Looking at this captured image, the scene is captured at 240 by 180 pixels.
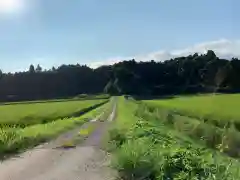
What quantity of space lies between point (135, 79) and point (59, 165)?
133 metres

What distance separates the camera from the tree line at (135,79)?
13750 cm

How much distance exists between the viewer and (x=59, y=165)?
14422 millimetres

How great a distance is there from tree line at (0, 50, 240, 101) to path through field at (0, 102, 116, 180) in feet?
368

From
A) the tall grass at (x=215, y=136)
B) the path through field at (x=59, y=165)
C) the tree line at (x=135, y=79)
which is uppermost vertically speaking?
the tree line at (x=135, y=79)

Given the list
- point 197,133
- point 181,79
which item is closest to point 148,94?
point 181,79

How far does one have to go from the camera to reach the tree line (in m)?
138

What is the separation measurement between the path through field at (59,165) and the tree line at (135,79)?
11206 cm

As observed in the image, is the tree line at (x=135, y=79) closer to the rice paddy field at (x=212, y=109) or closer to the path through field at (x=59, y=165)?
the rice paddy field at (x=212, y=109)

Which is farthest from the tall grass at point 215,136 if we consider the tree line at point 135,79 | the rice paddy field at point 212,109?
the tree line at point 135,79

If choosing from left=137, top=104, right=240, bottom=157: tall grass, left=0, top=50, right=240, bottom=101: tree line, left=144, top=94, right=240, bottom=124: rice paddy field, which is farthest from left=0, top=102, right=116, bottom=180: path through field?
left=0, top=50, right=240, bottom=101: tree line

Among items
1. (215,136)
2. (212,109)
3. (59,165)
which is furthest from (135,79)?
(59,165)

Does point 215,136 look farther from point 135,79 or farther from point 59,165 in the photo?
point 135,79

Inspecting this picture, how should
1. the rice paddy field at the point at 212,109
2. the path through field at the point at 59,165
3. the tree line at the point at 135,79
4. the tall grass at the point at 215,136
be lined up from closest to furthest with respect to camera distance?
1. the path through field at the point at 59,165
2. the tall grass at the point at 215,136
3. the rice paddy field at the point at 212,109
4. the tree line at the point at 135,79

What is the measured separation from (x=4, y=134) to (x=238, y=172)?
15.1m
